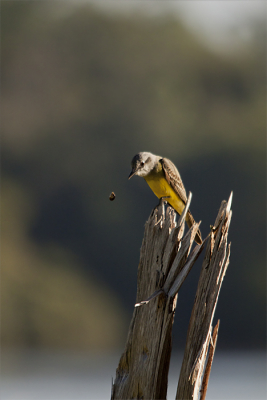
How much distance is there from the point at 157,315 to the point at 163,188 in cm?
363

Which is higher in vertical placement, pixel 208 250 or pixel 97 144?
pixel 97 144

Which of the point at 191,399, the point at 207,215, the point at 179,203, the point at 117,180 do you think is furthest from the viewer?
the point at 117,180

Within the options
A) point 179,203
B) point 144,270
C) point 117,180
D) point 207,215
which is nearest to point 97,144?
point 117,180

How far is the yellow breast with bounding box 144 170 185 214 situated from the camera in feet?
22.7

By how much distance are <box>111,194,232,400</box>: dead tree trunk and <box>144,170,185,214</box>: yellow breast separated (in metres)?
3.15

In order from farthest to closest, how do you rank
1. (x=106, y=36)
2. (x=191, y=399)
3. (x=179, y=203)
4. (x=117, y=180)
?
1. (x=106, y=36)
2. (x=117, y=180)
3. (x=179, y=203)
4. (x=191, y=399)

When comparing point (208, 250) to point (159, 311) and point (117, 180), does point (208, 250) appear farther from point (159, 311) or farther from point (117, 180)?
point (117, 180)

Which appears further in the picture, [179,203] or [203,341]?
[179,203]

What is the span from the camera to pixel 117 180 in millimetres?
16172

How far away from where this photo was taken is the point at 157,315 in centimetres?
349

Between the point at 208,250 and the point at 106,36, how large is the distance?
19155mm

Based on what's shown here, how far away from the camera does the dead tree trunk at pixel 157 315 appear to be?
3430 millimetres

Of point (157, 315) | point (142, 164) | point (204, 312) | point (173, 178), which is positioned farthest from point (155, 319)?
point (173, 178)

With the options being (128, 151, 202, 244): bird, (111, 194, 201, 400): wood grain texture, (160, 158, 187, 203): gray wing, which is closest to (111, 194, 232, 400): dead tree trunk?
(111, 194, 201, 400): wood grain texture
